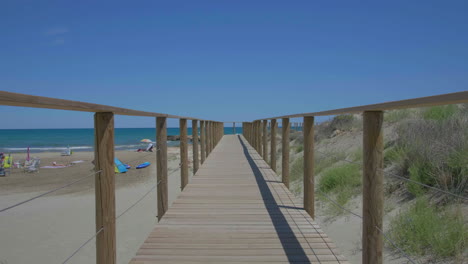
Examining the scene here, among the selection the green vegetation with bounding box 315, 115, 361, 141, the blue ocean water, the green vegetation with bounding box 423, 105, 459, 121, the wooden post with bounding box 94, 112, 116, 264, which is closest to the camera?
the wooden post with bounding box 94, 112, 116, 264

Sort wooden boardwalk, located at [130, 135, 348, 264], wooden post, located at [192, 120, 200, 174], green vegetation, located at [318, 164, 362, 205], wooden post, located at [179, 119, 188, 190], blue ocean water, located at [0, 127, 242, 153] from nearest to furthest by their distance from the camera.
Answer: wooden boardwalk, located at [130, 135, 348, 264], wooden post, located at [179, 119, 188, 190], green vegetation, located at [318, 164, 362, 205], wooden post, located at [192, 120, 200, 174], blue ocean water, located at [0, 127, 242, 153]

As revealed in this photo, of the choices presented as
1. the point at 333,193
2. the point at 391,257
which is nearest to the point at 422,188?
the point at 391,257

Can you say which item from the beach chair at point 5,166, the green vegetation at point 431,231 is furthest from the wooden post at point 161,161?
the beach chair at point 5,166

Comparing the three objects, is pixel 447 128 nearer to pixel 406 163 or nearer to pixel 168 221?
pixel 406 163

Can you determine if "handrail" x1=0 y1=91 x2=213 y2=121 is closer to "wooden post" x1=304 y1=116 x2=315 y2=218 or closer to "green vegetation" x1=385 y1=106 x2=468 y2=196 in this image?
"wooden post" x1=304 y1=116 x2=315 y2=218

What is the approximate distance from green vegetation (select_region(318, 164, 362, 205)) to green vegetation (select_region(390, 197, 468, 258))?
1.62 metres

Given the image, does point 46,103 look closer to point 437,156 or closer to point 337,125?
point 437,156

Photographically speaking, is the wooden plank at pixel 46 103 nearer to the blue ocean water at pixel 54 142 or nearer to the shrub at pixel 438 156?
the shrub at pixel 438 156

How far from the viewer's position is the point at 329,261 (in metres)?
2.32

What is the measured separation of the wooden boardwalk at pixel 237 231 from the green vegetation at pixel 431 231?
42.0 inches

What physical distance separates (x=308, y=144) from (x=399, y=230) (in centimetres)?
137

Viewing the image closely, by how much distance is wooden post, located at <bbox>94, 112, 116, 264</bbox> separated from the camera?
1967mm

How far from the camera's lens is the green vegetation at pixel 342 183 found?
5.57 metres

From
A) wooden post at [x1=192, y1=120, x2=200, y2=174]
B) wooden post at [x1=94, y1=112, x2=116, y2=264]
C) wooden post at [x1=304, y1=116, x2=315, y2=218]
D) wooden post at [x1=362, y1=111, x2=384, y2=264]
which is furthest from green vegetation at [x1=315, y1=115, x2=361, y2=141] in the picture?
wooden post at [x1=94, y1=112, x2=116, y2=264]
